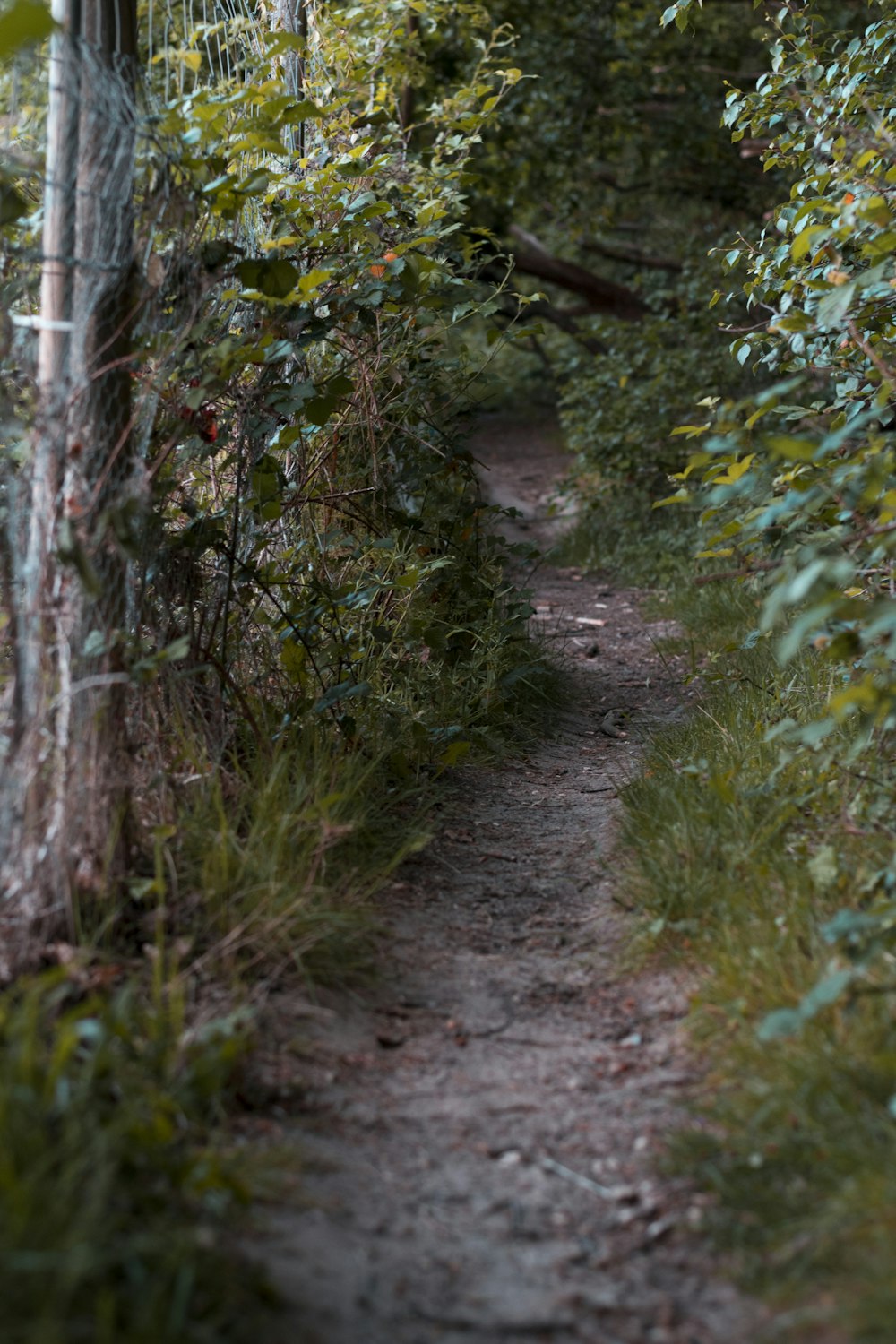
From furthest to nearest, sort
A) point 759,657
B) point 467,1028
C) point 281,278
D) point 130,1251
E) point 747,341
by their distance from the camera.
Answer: point 759,657
point 747,341
point 281,278
point 467,1028
point 130,1251

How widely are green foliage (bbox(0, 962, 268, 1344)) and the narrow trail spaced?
0.14m

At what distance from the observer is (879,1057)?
206 cm

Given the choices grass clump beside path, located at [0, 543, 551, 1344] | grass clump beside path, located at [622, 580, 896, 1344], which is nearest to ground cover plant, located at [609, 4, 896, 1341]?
grass clump beside path, located at [622, 580, 896, 1344]

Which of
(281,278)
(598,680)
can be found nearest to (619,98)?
(598,680)

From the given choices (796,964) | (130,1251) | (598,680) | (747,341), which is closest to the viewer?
(130,1251)

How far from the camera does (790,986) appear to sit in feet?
A: 7.88

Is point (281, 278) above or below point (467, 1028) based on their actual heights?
above

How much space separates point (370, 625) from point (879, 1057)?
240 cm

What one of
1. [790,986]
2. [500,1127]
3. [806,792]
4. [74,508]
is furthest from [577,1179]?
[74,508]

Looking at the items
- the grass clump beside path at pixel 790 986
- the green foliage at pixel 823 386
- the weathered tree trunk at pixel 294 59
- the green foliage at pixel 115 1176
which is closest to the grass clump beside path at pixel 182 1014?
the green foliage at pixel 115 1176

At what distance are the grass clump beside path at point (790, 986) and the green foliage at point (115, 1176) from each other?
815mm

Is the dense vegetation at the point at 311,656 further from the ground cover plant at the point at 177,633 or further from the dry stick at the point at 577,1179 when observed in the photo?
the dry stick at the point at 577,1179

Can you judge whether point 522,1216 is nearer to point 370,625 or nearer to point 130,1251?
point 130,1251

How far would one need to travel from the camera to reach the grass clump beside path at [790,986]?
1.87 m
